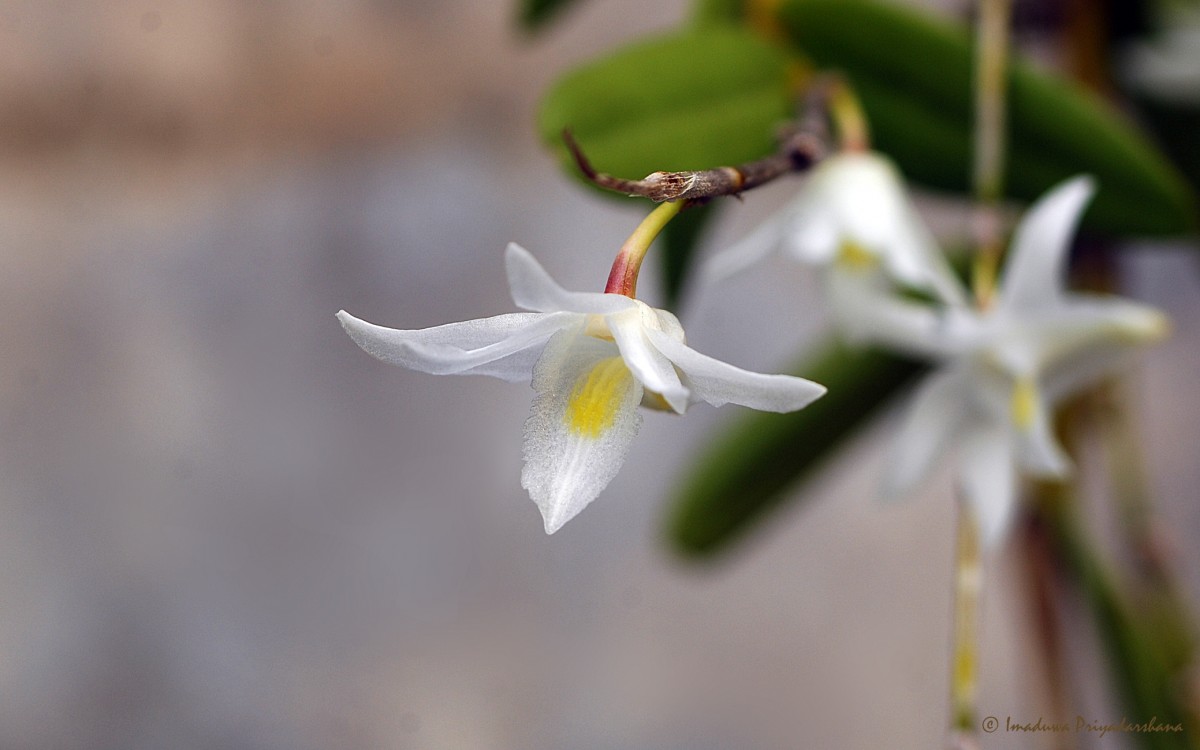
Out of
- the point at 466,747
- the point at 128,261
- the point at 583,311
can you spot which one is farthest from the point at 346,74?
the point at 583,311

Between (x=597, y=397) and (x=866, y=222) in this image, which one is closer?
(x=597, y=397)

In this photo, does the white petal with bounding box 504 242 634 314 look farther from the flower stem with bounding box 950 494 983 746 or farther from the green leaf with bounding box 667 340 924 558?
the green leaf with bounding box 667 340 924 558

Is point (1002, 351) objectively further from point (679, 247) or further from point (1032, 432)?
point (679, 247)

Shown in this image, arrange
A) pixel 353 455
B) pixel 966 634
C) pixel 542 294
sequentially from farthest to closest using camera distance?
pixel 353 455, pixel 966 634, pixel 542 294

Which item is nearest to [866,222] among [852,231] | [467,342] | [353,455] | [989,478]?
[852,231]

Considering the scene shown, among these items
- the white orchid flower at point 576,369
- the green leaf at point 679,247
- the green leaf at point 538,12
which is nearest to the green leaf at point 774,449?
the green leaf at point 679,247

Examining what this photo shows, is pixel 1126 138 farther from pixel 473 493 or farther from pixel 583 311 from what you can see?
pixel 473 493
